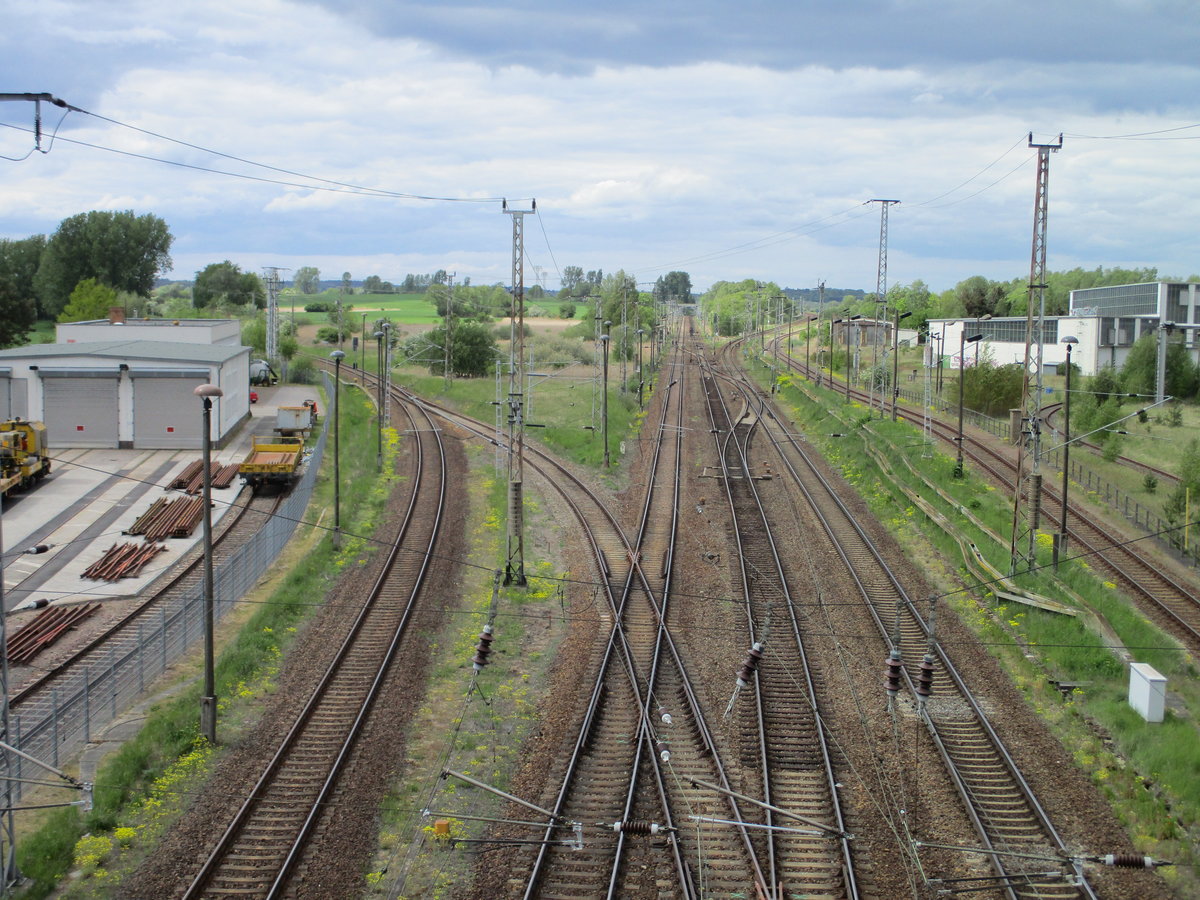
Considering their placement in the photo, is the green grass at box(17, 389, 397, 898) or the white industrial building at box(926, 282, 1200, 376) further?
the white industrial building at box(926, 282, 1200, 376)

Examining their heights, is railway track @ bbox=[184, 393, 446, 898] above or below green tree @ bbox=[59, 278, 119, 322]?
below

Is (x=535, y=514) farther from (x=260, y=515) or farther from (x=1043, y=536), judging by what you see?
(x=1043, y=536)

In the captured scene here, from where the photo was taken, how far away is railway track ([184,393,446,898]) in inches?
487

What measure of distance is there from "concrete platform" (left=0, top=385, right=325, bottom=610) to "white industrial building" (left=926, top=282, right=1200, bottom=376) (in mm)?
38265

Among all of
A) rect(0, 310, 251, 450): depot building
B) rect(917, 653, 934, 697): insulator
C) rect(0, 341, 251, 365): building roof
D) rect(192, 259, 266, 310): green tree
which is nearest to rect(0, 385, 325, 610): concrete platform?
rect(0, 310, 251, 450): depot building

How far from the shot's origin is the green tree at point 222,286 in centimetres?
12394

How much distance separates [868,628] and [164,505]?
69.0 feet

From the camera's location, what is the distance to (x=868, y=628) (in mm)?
21703

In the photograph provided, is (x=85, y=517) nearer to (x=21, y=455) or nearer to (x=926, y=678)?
(x=21, y=455)

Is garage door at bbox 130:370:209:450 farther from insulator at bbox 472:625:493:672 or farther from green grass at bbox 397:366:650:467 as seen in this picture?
insulator at bbox 472:625:493:672

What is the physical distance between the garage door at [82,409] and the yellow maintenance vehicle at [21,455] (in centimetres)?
493

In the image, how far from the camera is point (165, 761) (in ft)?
49.1

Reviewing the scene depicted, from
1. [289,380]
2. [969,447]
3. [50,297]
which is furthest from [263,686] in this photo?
[50,297]

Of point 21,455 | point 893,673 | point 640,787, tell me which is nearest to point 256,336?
point 21,455
